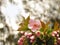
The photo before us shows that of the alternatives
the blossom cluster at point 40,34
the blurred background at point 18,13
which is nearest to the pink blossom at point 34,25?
the blossom cluster at point 40,34

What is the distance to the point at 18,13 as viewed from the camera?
1.94 m

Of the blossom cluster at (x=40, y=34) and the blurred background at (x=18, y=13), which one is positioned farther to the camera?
the blurred background at (x=18, y=13)

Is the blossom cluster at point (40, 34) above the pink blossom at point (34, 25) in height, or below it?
below

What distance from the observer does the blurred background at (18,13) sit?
1851 millimetres

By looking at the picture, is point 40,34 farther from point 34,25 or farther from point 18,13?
point 18,13

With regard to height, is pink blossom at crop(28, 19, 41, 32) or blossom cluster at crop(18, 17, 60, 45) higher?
pink blossom at crop(28, 19, 41, 32)

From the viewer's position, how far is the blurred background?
1.85m

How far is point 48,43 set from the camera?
1.50m

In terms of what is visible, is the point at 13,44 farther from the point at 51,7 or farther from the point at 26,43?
the point at 51,7

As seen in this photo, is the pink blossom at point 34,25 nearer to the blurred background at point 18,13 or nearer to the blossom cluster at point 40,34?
the blossom cluster at point 40,34

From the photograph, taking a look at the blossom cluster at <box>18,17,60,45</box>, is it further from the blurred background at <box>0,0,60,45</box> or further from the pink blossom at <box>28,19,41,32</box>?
the blurred background at <box>0,0,60,45</box>

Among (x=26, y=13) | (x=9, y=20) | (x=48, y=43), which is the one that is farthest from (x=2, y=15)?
(x=48, y=43)

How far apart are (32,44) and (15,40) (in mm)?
389

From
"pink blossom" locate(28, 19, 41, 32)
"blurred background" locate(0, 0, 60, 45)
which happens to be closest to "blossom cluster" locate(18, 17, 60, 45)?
"pink blossom" locate(28, 19, 41, 32)
